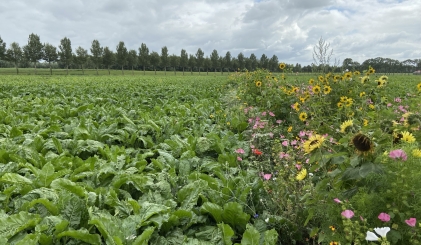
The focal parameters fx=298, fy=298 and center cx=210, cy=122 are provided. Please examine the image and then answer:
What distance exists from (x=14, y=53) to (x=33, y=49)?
3.58 meters

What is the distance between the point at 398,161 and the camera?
1562mm

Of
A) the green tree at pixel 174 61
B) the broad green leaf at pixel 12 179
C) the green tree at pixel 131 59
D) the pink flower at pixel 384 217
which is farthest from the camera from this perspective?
the green tree at pixel 174 61

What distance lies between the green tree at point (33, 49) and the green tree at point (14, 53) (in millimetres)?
1240

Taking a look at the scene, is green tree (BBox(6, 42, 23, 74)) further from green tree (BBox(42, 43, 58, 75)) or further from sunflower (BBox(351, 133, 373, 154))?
sunflower (BBox(351, 133, 373, 154))

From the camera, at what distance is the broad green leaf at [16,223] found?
201cm

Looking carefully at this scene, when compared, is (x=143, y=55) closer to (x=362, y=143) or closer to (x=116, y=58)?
(x=116, y=58)

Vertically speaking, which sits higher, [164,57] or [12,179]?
[164,57]

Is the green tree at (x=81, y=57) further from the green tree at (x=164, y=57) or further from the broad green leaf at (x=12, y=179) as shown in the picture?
the broad green leaf at (x=12, y=179)

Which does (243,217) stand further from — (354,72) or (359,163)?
(354,72)

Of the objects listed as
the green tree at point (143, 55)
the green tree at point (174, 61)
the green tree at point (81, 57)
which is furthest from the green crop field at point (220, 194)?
the green tree at point (174, 61)

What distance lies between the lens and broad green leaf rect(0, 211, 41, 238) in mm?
2008

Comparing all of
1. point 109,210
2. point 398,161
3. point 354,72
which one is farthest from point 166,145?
point 354,72

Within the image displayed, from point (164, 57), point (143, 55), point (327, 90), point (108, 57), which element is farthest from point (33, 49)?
point (327, 90)

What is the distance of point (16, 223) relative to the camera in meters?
2.08
